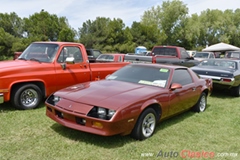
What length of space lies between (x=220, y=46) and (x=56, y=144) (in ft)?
104

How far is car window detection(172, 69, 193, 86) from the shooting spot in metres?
5.43

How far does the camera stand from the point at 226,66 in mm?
9703

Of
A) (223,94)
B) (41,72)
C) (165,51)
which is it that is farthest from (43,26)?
(41,72)

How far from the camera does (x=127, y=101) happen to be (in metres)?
4.04

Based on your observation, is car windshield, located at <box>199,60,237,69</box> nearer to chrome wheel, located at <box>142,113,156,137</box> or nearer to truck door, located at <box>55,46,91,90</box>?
truck door, located at <box>55,46,91,90</box>

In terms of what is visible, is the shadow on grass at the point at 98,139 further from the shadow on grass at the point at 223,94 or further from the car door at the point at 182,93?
the shadow on grass at the point at 223,94

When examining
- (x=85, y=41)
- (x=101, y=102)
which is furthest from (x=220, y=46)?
(x=101, y=102)

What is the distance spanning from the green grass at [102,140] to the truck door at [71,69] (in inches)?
41.9

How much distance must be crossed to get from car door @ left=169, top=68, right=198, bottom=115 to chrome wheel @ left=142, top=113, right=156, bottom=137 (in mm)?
695

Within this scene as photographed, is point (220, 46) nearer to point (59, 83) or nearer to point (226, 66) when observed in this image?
point (226, 66)

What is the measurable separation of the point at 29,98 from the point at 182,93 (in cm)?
380

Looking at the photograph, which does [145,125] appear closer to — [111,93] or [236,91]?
[111,93]

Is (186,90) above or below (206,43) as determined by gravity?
below

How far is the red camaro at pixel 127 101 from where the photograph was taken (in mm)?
3847
